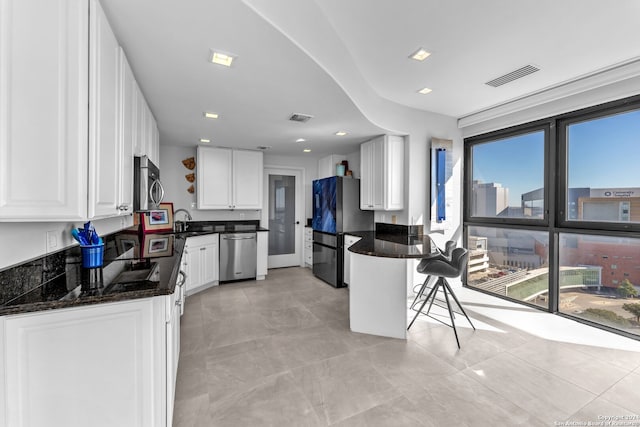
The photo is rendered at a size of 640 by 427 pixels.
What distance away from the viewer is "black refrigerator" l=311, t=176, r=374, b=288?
442 centimetres

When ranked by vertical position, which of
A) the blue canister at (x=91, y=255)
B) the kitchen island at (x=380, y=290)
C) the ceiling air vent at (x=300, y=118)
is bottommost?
the kitchen island at (x=380, y=290)

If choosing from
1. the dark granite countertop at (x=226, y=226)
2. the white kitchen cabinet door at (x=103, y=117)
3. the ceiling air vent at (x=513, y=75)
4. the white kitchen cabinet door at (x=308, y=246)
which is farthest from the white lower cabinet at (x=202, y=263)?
the ceiling air vent at (x=513, y=75)

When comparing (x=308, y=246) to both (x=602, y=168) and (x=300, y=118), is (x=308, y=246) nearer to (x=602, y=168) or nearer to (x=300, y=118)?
(x=300, y=118)

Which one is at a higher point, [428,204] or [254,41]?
[254,41]

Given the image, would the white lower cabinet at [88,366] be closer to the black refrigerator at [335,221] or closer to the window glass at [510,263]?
the black refrigerator at [335,221]

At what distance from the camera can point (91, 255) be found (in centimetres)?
164

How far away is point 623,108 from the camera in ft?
9.06

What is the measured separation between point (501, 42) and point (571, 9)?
0.45m

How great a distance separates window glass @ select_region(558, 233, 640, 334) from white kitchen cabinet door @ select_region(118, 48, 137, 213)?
4.33 metres

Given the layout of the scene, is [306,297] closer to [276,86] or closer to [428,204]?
[428,204]

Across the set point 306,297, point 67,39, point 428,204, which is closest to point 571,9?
point 428,204

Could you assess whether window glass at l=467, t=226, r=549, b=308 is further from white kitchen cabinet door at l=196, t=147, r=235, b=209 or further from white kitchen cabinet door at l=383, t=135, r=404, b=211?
white kitchen cabinet door at l=196, t=147, r=235, b=209

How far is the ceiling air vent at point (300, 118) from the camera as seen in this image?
122 inches

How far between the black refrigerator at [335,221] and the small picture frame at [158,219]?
2.34m
